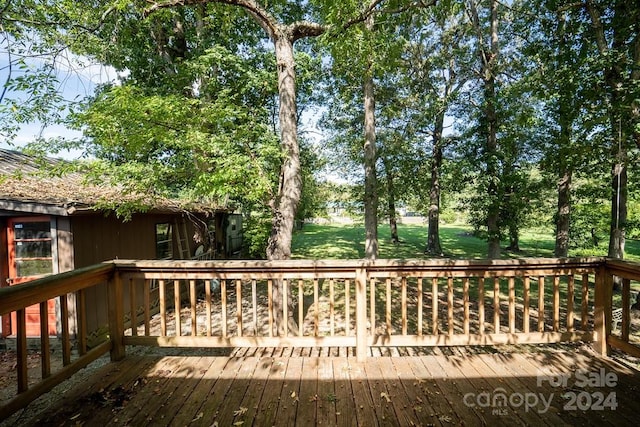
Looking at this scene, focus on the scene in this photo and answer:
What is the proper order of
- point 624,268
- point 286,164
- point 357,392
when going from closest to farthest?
point 357,392 < point 624,268 < point 286,164

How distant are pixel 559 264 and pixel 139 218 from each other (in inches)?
302

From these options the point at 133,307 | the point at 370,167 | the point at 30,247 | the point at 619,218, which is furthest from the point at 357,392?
the point at 370,167

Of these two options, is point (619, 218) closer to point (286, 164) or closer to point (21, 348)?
point (286, 164)

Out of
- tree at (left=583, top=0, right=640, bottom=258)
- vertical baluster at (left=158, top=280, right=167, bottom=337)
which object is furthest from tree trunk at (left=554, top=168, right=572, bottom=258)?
vertical baluster at (left=158, top=280, right=167, bottom=337)

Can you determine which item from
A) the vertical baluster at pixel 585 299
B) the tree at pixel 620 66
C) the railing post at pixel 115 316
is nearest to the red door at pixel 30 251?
the railing post at pixel 115 316

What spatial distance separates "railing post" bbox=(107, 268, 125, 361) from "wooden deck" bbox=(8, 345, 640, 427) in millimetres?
115

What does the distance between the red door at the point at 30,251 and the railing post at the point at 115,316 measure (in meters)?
3.82

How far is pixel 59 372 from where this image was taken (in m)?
2.27

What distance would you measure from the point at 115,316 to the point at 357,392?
2.22 metres

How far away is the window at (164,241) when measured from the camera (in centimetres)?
790

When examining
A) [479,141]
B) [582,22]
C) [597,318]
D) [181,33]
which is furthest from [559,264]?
[181,33]

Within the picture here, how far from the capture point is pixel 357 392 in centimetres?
228

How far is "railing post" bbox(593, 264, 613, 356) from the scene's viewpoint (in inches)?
110

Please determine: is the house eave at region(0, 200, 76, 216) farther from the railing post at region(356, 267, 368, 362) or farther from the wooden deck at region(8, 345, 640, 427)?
the railing post at region(356, 267, 368, 362)
